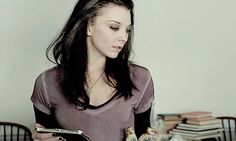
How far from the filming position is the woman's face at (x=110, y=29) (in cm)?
119

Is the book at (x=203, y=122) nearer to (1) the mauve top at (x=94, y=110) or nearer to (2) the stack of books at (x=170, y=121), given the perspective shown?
(2) the stack of books at (x=170, y=121)

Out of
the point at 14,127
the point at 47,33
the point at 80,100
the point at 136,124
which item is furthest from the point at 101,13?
the point at 14,127

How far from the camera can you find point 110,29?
119 centimetres

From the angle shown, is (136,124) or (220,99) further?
(220,99)

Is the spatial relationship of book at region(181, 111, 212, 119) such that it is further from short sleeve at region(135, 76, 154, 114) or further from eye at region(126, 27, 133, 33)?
eye at region(126, 27, 133, 33)

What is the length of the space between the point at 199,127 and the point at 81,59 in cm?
102

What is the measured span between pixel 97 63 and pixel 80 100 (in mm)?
149

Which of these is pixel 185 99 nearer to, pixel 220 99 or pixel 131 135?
pixel 220 99

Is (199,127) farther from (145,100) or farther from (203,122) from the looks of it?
(145,100)

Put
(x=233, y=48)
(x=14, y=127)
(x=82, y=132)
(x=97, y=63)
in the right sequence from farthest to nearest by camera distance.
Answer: (x=233, y=48)
(x=14, y=127)
(x=97, y=63)
(x=82, y=132)

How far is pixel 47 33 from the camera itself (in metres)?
2.03

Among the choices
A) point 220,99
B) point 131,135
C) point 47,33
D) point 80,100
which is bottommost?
point 220,99

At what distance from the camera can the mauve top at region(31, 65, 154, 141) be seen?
116 cm

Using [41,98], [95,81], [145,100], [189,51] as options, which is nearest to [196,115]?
[189,51]
